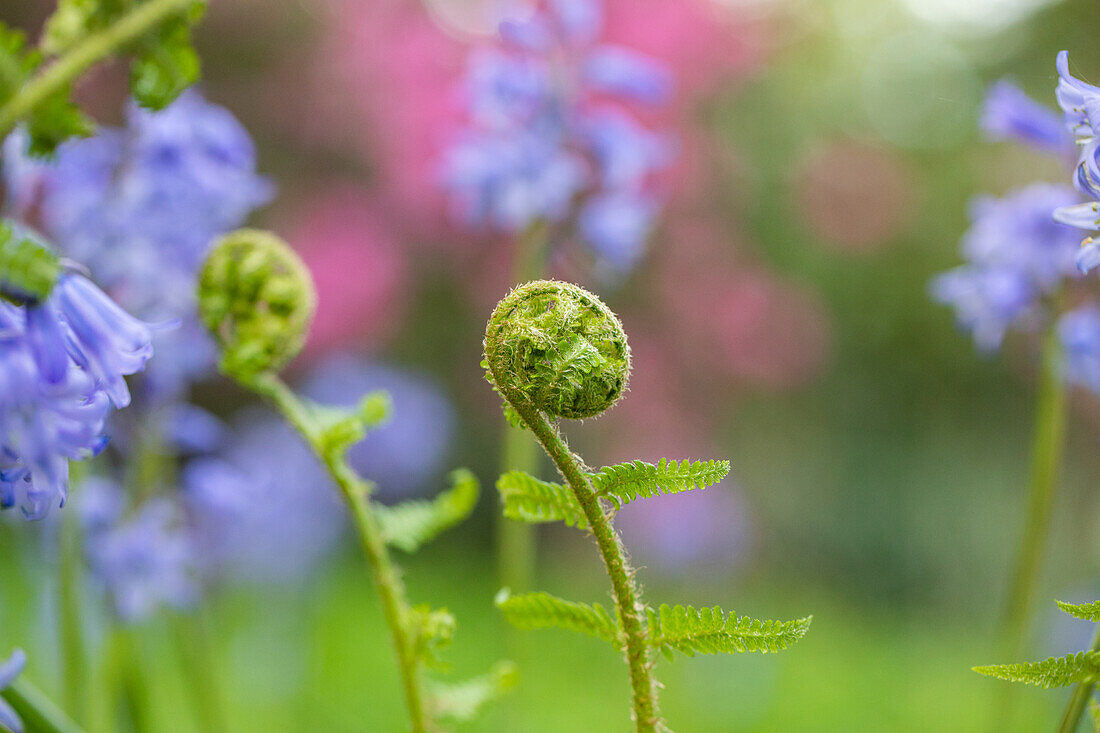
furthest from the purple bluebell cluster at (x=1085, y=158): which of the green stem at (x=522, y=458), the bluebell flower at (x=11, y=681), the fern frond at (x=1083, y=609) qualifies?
the green stem at (x=522, y=458)

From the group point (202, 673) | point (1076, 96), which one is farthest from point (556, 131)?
point (1076, 96)

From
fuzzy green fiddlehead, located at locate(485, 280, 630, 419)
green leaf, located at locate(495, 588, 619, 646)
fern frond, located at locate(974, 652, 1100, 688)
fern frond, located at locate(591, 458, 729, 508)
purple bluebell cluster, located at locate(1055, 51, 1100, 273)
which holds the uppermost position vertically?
purple bluebell cluster, located at locate(1055, 51, 1100, 273)

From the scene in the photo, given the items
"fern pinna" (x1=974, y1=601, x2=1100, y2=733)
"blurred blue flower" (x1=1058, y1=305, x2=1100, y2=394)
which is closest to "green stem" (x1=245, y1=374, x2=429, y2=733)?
"fern pinna" (x1=974, y1=601, x2=1100, y2=733)

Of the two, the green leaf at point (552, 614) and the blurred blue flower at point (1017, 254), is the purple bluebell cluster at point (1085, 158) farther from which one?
the blurred blue flower at point (1017, 254)

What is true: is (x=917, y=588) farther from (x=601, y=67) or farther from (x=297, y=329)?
(x=297, y=329)

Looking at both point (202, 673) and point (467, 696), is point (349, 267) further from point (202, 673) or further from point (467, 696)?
point (467, 696)

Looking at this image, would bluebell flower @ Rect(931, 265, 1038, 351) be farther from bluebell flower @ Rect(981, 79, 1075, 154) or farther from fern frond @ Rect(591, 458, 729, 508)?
fern frond @ Rect(591, 458, 729, 508)
